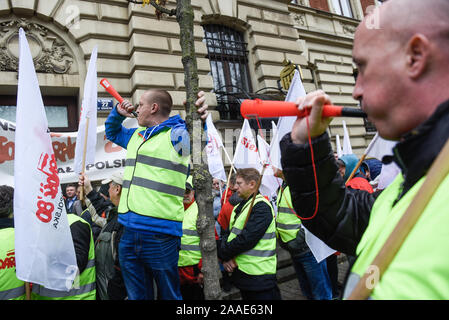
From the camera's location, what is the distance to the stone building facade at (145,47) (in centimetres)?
707

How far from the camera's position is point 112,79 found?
24.5 feet

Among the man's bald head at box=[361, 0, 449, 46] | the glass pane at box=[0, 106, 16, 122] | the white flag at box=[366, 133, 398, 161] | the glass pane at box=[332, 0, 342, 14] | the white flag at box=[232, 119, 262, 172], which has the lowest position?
the white flag at box=[366, 133, 398, 161]

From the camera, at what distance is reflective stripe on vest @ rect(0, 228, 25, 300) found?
7.47ft

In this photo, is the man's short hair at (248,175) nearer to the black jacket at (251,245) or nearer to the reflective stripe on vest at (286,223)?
the black jacket at (251,245)

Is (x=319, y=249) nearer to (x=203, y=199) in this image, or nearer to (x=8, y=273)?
(x=203, y=199)

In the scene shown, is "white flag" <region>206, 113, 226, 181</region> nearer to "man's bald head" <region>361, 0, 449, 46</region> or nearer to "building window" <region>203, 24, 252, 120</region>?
"building window" <region>203, 24, 252, 120</region>

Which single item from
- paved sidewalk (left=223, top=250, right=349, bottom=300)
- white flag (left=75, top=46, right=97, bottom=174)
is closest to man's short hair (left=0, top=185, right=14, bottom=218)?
white flag (left=75, top=46, right=97, bottom=174)

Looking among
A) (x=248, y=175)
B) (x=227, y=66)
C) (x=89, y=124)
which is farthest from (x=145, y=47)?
(x=248, y=175)

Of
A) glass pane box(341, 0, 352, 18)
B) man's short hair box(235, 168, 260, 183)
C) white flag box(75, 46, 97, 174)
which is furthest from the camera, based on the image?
glass pane box(341, 0, 352, 18)

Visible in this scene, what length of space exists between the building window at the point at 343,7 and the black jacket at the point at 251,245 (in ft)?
45.2

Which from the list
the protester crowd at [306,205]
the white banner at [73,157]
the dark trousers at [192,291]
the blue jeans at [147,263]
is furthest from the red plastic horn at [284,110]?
the white banner at [73,157]
